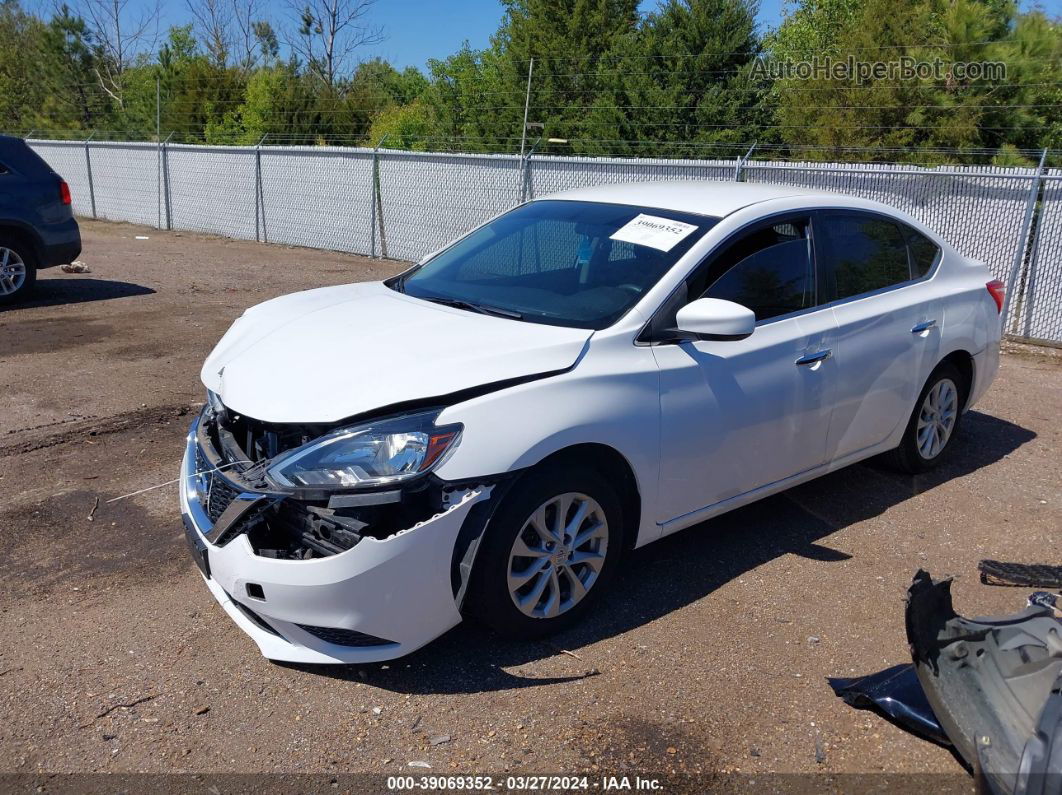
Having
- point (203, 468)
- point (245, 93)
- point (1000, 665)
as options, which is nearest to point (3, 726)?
point (203, 468)

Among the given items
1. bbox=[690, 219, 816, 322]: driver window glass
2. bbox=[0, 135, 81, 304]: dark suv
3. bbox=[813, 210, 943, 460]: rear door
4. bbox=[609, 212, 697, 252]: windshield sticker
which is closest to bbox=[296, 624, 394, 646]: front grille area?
bbox=[690, 219, 816, 322]: driver window glass

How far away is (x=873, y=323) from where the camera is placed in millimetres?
4895

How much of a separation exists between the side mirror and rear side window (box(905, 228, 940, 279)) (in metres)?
1.91

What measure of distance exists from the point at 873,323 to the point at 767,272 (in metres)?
0.76

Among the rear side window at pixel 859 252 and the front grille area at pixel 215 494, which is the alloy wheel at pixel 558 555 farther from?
the rear side window at pixel 859 252

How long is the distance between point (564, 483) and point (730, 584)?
1.20 metres

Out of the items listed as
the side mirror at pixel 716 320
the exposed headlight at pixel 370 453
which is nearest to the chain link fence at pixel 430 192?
the side mirror at pixel 716 320

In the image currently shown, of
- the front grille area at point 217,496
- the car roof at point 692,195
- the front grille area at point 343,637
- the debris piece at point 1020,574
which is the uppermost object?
the car roof at point 692,195

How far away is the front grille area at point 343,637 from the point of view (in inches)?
131

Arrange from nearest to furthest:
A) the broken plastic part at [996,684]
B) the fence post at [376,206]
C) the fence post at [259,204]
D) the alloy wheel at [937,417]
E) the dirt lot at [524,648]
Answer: the broken plastic part at [996,684] → the dirt lot at [524,648] → the alloy wheel at [937,417] → the fence post at [376,206] → the fence post at [259,204]

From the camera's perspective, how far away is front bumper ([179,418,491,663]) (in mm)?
3225

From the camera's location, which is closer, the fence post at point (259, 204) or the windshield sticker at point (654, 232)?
the windshield sticker at point (654, 232)

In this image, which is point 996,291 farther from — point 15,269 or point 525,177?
point 15,269

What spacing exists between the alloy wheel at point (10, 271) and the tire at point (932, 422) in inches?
370
